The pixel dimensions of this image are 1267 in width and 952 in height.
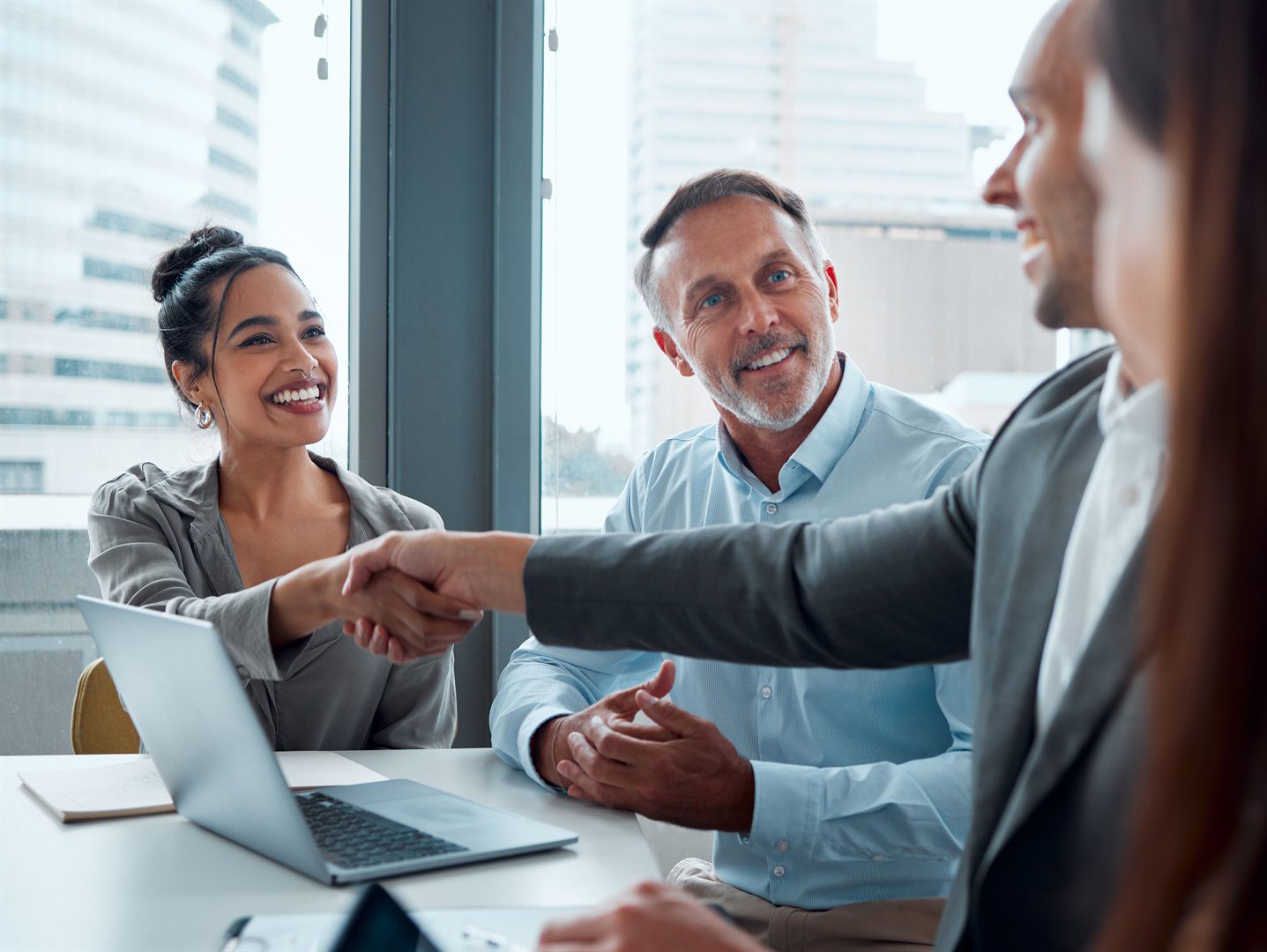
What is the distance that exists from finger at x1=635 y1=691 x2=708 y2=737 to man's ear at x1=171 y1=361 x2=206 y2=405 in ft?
4.12

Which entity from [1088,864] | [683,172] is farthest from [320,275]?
[1088,864]

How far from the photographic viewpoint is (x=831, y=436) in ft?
5.56

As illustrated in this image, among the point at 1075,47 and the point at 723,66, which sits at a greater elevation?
the point at 723,66

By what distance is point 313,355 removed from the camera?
2109mm

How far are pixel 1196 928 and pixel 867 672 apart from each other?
3.46 ft

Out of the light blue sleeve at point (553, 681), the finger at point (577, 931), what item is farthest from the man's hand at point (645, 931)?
the light blue sleeve at point (553, 681)

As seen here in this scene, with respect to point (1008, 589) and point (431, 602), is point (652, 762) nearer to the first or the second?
point (431, 602)

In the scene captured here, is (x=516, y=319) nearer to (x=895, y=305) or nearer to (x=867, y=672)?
(x=895, y=305)

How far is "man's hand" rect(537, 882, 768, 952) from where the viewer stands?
628 millimetres

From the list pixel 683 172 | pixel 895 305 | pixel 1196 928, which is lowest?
pixel 1196 928

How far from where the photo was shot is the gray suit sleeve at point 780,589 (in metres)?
1.06

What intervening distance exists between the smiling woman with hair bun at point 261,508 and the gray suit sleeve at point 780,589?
49cm

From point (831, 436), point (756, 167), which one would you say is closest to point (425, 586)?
point (831, 436)

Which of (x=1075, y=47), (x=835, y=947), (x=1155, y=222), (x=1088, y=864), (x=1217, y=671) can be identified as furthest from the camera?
(x=835, y=947)
